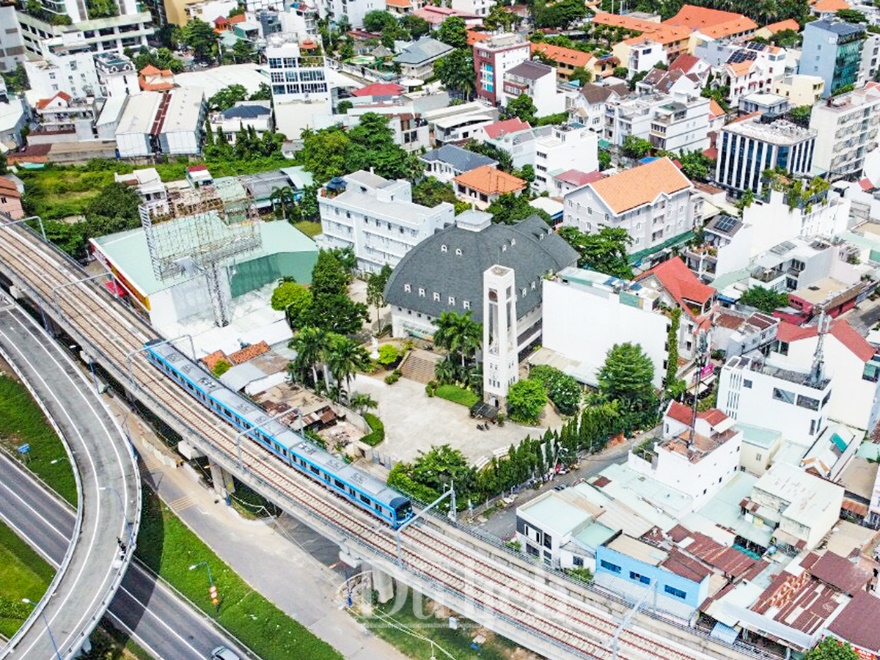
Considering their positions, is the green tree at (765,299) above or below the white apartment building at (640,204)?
below

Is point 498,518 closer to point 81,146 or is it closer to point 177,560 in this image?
point 177,560

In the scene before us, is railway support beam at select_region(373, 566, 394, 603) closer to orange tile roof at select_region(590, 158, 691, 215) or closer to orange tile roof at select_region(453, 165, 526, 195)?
orange tile roof at select_region(590, 158, 691, 215)

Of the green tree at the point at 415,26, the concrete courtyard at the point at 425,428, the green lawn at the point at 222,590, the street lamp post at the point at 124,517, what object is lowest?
the green lawn at the point at 222,590

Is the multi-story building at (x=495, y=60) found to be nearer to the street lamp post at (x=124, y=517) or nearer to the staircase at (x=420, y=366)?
the staircase at (x=420, y=366)

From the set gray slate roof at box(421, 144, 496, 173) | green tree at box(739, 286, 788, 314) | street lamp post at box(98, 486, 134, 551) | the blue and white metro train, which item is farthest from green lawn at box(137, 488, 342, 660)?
gray slate roof at box(421, 144, 496, 173)

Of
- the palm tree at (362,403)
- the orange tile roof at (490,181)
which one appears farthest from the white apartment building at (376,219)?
the palm tree at (362,403)

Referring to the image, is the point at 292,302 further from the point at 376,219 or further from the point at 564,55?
the point at 564,55

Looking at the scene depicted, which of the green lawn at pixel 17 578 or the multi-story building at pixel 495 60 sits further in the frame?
the multi-story building at pixel 495 60

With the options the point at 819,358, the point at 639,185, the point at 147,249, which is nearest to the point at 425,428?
the point at 819,358

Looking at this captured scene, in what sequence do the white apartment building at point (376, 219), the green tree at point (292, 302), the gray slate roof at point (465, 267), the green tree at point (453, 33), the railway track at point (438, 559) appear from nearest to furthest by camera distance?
the railway track at point (438, 559) < the gray slate roof at point (465, 267) < the green tree at point (292, 302) < the white apartment building at point (376, 219) < the green tree at point (453, 33)
